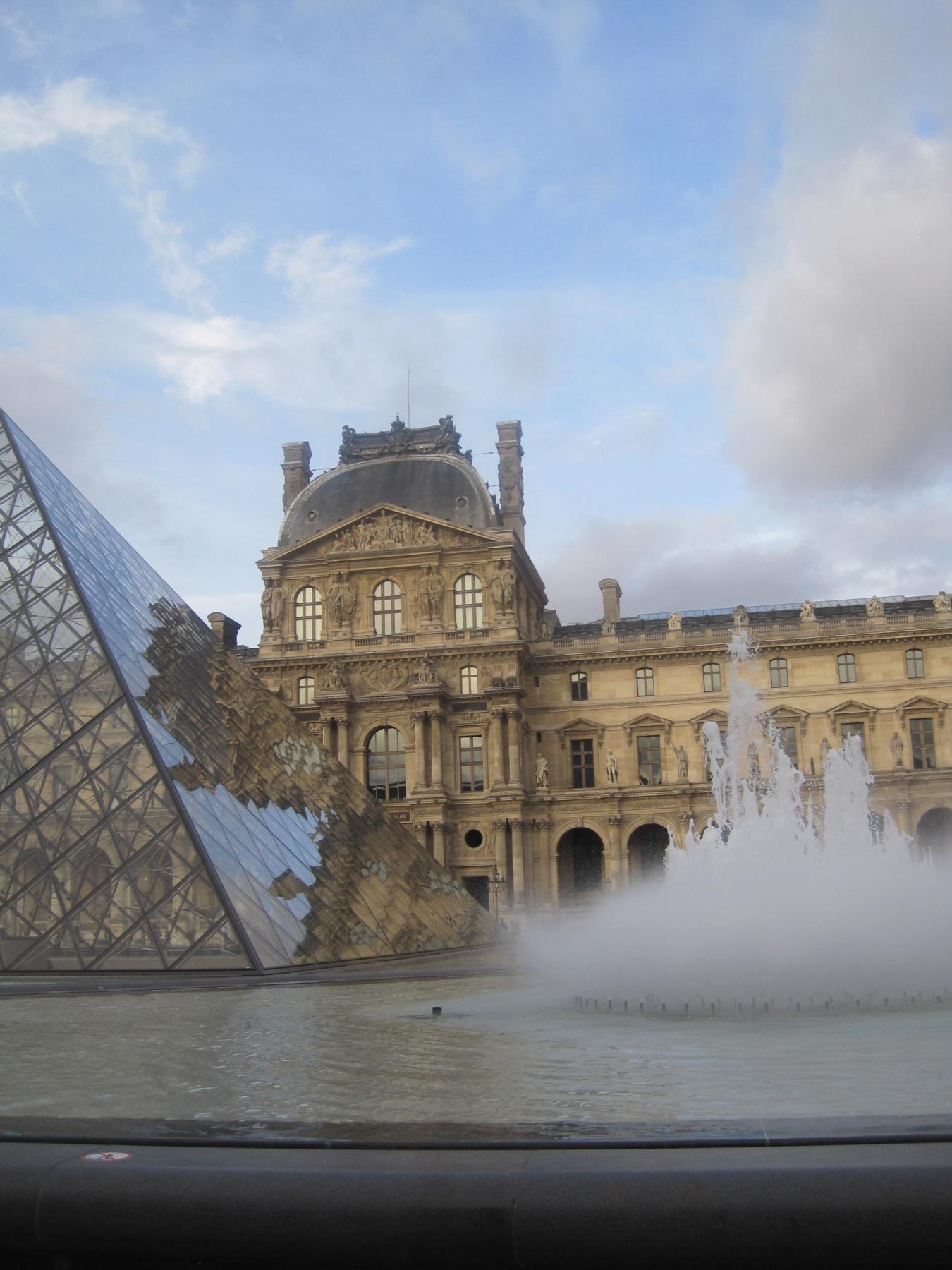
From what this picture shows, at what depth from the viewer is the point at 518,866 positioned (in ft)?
140

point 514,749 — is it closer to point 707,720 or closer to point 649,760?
point 649,760

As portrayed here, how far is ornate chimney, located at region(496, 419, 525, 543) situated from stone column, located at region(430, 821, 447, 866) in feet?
43.1

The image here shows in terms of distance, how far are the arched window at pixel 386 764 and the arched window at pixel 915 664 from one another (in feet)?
61.0

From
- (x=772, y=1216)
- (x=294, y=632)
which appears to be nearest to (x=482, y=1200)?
(x=772, y=1216)

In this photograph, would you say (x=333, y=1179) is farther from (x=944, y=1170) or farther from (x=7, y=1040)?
(x=7, y=1040)

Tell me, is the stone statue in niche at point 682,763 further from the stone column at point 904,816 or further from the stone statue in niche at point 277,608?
the stone statue in niche at point 277,608

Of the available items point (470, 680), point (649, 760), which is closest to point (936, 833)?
point (649, 760)

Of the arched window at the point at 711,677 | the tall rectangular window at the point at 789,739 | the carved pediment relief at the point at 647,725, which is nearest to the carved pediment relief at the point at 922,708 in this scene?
the tall rectangular window at the point at 789,739

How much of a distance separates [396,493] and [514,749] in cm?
1178

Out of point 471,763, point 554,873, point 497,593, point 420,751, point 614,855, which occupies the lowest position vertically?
point 554,873

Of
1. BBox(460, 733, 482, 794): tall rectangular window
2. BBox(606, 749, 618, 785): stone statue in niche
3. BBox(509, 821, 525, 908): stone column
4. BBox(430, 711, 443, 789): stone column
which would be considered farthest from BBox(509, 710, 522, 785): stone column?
BBox(606, 749, 618, 785): stone statue in niche

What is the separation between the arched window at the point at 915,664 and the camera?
4406 cm

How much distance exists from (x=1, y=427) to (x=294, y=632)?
2605 centimetres

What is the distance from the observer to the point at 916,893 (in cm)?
1544
